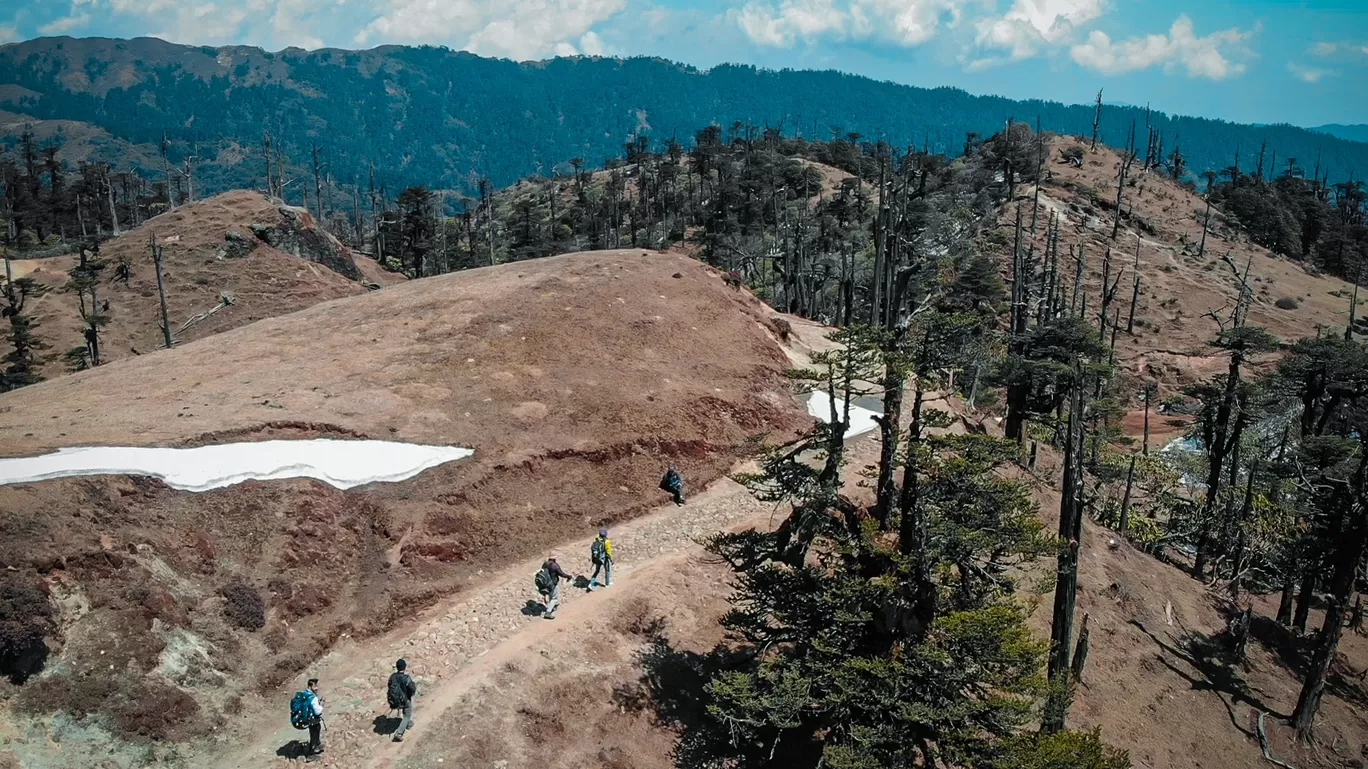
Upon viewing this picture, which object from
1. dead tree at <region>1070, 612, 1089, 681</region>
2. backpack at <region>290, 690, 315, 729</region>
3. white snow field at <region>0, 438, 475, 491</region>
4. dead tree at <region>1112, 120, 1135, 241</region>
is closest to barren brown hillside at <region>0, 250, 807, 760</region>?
white snow field at <region>0, 438, 475, 491</region>

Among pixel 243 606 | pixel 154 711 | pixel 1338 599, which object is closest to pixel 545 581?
pixel 243 606

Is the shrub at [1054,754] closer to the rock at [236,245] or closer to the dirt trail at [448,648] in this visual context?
the dirt trail at [448,648]

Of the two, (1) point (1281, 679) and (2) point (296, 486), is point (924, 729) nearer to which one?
(2) point (296, 486)

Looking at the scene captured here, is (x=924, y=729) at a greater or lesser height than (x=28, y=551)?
lesser

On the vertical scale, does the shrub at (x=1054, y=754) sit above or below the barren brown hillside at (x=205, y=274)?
below

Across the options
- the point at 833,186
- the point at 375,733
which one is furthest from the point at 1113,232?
the point at 375,733

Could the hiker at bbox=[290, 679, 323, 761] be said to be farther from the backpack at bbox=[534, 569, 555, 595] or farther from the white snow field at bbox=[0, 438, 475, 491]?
the white snow field at bbox=[0, 438, 475, 491]

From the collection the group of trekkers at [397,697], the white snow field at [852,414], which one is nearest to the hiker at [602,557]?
the group of trekkers at [397,697]
